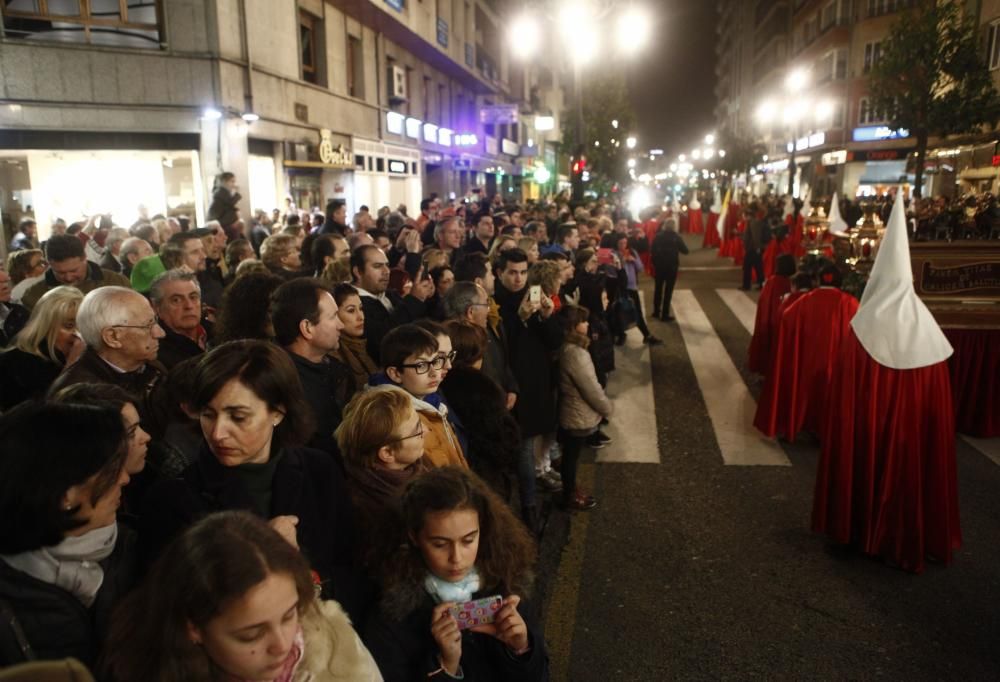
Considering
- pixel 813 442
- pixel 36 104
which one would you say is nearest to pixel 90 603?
pixel 813 442

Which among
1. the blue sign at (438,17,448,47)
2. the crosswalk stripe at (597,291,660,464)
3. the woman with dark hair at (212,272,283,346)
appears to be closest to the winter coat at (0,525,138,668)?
the woman with dark hair at (212,272,283,346)

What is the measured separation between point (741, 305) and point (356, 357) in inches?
472

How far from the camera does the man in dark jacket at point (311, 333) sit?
3.50 meters

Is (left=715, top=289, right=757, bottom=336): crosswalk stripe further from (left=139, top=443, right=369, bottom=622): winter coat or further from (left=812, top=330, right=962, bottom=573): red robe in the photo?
(left=139, top=443, right=369, bottom=622): winter coat

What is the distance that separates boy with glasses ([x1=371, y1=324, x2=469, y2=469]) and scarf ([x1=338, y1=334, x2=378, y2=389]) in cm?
78

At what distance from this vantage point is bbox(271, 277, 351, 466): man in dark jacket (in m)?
3.50

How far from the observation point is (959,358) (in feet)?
24.3

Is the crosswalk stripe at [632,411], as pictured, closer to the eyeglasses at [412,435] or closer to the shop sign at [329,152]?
the eyeglasses at [412,435]

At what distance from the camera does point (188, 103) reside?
13.1 meters

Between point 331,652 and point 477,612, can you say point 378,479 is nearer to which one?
point 477,612

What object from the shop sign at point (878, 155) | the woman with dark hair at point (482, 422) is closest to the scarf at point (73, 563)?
the woman with dark hair at point (482, 422)

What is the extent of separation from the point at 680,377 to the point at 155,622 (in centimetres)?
866

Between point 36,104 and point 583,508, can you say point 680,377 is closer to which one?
point 583,508

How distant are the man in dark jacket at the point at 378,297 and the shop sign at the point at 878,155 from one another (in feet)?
143
